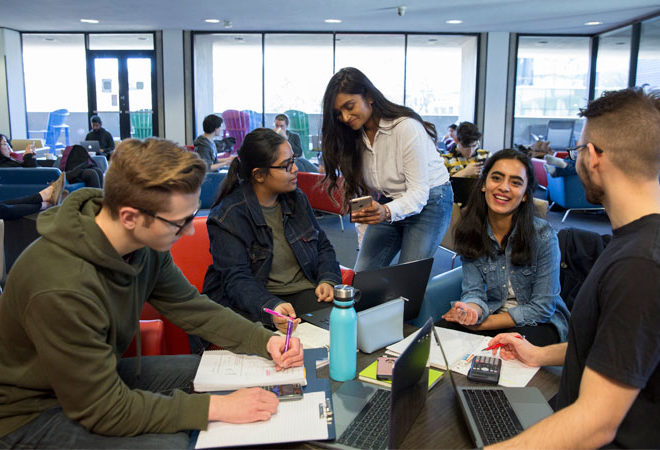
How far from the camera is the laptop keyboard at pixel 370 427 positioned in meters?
1.12

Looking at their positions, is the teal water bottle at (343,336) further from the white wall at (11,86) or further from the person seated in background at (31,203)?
the white wall at (11,86)

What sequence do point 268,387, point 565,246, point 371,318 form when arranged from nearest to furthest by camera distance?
point 268,387 < point 371,318 < point 565,246

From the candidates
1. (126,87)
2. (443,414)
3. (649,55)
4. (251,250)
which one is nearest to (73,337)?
(443,414)

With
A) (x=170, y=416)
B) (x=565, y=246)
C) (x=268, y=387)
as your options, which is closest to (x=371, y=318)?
(x=268, y=387)

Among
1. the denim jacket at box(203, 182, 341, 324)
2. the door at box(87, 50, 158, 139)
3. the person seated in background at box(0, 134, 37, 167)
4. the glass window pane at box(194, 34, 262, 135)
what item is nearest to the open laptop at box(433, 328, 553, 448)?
the denim jacket at box(203, 182, 341, 324)

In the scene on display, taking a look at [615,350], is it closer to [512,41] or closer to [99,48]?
[512,41]

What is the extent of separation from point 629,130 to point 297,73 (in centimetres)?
1086

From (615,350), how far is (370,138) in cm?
177

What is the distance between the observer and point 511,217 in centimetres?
227

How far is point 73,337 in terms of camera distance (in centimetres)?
110

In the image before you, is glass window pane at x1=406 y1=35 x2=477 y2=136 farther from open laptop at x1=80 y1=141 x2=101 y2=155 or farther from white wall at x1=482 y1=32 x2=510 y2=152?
open laptop at x1=80 y1=141 x2=101 y2=155

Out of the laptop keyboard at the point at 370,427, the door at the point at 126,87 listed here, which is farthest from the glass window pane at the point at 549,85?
the laptop keyboard at the point at 370,427

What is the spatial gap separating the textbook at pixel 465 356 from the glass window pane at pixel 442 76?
402 inches

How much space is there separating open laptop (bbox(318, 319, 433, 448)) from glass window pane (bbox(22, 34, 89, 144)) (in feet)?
39.6
